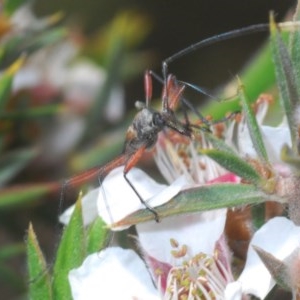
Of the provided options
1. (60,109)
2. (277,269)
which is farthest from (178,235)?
(60,109)

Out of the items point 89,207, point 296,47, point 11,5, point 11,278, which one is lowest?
point 11,278

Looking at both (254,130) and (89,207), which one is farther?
(89,207)

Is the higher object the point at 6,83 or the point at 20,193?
the point at 6,83

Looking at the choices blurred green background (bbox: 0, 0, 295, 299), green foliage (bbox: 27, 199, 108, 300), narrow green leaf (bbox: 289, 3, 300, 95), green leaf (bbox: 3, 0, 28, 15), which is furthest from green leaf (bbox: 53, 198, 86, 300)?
green leaf (bbox: 3, 0, 28, 15)

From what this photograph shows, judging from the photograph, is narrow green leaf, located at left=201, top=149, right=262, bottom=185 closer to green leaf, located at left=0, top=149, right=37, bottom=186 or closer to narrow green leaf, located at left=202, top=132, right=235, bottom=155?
narrow green leaf, located at left=202, top=132, right=235, bottom=155

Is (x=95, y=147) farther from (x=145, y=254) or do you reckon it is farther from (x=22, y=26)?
(x=145, y=254)

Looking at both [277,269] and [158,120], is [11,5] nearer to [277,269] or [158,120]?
[158,120]

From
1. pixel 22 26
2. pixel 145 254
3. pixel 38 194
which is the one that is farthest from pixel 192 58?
pixel 145 254
